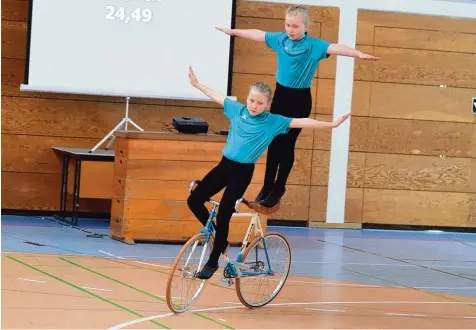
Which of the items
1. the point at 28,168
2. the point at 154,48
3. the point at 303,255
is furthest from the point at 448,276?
the point at 28,168

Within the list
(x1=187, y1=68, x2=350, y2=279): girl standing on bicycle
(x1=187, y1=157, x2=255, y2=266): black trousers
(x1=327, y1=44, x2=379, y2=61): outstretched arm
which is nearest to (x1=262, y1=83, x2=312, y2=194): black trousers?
(x1=187, y1=68, x2=350, y2=279): girl standing on bicycle

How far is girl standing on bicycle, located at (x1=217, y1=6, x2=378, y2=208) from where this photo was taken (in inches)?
218

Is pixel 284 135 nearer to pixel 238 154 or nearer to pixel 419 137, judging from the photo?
pixel 238 154

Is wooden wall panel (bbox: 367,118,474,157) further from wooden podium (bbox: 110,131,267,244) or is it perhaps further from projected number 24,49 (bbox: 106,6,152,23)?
projected number 24,49 (bbox: 106,6,152,23)

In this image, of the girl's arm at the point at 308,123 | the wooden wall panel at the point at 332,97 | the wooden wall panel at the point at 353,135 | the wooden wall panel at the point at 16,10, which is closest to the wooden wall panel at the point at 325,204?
the wooden wall panel at the point at 353,135

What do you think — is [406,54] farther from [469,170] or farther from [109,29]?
[109,29]

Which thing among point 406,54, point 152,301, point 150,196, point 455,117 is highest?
point 406,54

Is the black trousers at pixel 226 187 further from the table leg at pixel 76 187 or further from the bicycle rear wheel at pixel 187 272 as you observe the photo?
the table leg at pixel 76 187

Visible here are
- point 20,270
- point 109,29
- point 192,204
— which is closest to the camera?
point 192,204

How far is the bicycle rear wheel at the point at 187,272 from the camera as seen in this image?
18.8 ft

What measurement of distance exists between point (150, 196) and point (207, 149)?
2.38ft

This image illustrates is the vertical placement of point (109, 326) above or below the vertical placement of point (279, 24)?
below

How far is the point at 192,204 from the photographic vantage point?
5.81 meters

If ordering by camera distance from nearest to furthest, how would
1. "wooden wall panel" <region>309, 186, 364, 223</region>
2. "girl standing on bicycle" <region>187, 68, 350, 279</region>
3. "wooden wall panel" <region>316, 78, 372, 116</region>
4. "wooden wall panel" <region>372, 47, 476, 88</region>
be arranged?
"girl standing on bicycle" <region>187, 68, 350, 279</region> < "wooden wall panel" <region>316, 78, 372, 116</region> < "wooden wall panel" <region>309, 186, 364, 223</region> < "wooden wall panel" <region>372, 47, 476, 88</region>
